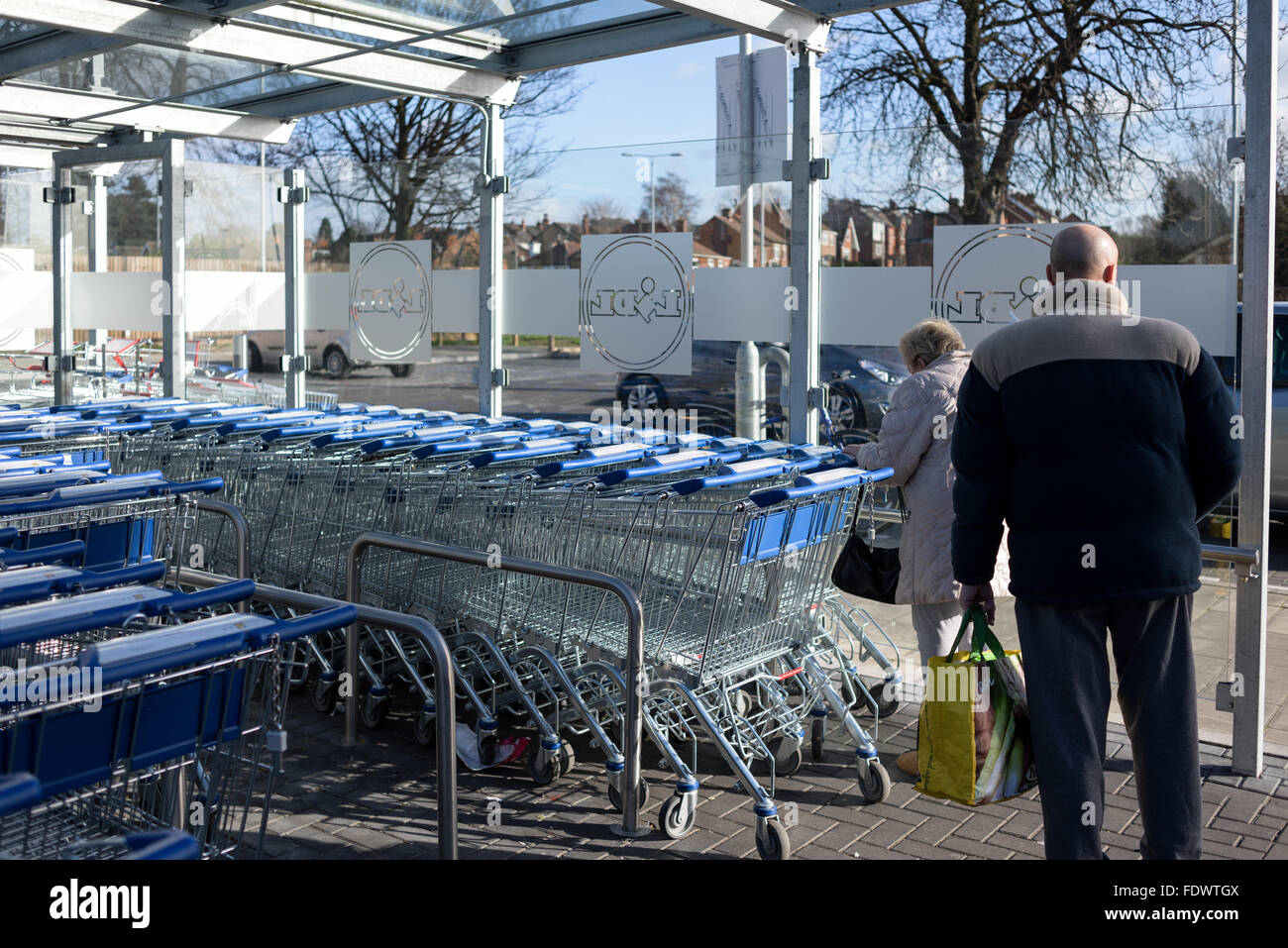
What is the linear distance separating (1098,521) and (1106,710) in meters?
0.52

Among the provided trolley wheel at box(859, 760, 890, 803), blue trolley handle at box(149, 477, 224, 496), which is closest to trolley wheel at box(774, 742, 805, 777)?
trolley wheel at box(859, 760, 890, 803)

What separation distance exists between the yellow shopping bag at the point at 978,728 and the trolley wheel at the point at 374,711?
2652 millimetres

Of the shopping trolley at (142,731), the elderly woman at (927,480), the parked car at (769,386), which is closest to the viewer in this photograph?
the shopping trolley at (142,731)

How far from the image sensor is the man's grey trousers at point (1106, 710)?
3.40 meters

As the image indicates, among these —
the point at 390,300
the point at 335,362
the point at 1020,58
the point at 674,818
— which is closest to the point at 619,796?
the point at 674,818

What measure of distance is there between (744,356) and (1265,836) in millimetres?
3524

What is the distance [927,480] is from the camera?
5289 millimetres

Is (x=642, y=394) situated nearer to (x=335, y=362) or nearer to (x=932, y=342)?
(x=932, y=342)

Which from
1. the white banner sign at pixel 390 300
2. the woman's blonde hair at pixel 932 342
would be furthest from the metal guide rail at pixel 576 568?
the white banner sign at pixel 390 300

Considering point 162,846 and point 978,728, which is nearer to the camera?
point 162,846

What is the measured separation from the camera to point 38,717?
2418mm

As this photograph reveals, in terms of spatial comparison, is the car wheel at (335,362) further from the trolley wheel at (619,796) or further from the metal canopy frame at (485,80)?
the trolley wheel at (619,796)
